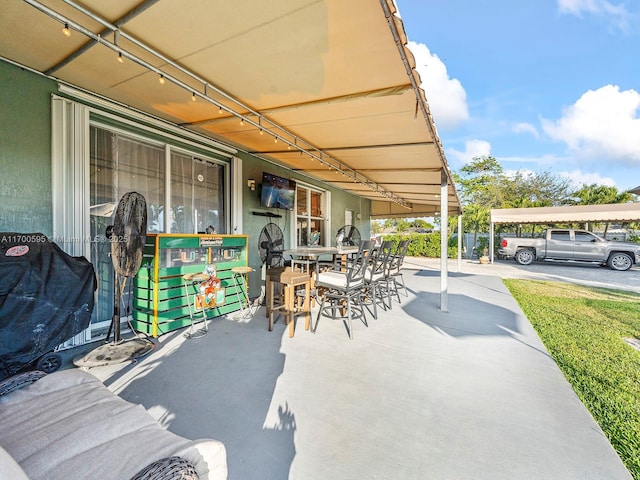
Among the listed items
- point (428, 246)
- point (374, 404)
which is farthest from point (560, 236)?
point (374, 404)

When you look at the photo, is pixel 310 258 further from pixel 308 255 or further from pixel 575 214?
pixel 575 214

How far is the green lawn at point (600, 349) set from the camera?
5.75 feet

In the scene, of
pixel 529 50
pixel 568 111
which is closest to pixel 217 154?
pixel 529 50

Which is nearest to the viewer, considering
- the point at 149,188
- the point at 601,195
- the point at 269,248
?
the point at 149,188

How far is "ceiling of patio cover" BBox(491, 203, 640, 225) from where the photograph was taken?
10570 millimetres

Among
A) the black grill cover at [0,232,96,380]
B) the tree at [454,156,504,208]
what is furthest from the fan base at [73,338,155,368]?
the tree at [454,156,504,208]

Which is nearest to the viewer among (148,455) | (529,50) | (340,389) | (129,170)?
(148,455)

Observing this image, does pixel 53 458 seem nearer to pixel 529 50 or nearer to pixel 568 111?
pixel 529 50

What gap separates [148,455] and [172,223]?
3.55m

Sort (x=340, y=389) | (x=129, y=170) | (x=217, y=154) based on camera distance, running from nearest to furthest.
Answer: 1. (x=340, y=389)
2. (x=129, y=170)
3. (x=217, y=154)

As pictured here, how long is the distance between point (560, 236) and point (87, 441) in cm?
1441

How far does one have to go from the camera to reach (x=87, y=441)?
3.18 ft

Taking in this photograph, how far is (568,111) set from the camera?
31.9m

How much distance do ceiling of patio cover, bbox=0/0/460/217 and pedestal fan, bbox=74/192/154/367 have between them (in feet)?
3.86
